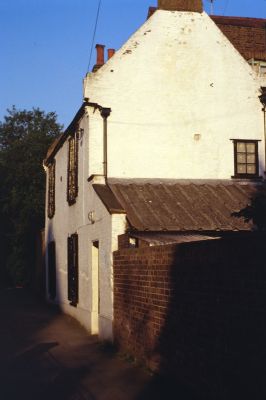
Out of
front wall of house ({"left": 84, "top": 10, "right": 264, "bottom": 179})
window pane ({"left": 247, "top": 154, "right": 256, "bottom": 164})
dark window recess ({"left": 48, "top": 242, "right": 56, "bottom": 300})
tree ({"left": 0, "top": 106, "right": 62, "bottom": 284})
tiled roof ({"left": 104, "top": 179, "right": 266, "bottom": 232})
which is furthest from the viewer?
tree ({"left": 0, "top": 106, "right": 62, "bottom": 284})

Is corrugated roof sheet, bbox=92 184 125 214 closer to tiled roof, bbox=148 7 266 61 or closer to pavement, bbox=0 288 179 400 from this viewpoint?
pavement, bbox=0 288 179 400

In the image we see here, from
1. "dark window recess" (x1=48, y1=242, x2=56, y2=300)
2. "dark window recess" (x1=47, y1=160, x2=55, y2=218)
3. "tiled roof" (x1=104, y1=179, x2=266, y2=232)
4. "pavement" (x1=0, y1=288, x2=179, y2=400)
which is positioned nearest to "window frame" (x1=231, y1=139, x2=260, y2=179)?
"tiled roof" (x1=104, y1=179, x2=266, y2=232)

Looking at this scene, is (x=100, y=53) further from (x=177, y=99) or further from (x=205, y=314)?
(x=205, y=314)

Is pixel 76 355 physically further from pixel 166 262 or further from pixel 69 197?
pixel 69 197

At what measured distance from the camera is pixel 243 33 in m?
21.3

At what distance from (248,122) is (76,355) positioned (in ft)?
27.8

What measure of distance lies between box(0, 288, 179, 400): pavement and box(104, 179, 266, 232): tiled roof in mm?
2998

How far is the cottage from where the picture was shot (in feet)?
47.0

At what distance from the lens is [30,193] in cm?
3191

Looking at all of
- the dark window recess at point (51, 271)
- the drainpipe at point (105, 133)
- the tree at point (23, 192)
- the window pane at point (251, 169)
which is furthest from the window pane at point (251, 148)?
the tree at point (23, 192)

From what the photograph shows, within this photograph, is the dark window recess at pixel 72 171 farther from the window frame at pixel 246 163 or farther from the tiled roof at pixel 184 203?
the window frame at pixel 246 163

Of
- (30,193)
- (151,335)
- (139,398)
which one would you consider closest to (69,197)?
(151,335)

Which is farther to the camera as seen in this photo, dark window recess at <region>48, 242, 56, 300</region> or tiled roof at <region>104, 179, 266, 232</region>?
dark window recess at <region>48, 242, 56, 300</region>

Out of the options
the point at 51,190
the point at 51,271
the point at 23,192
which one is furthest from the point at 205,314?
the point at 23,192
